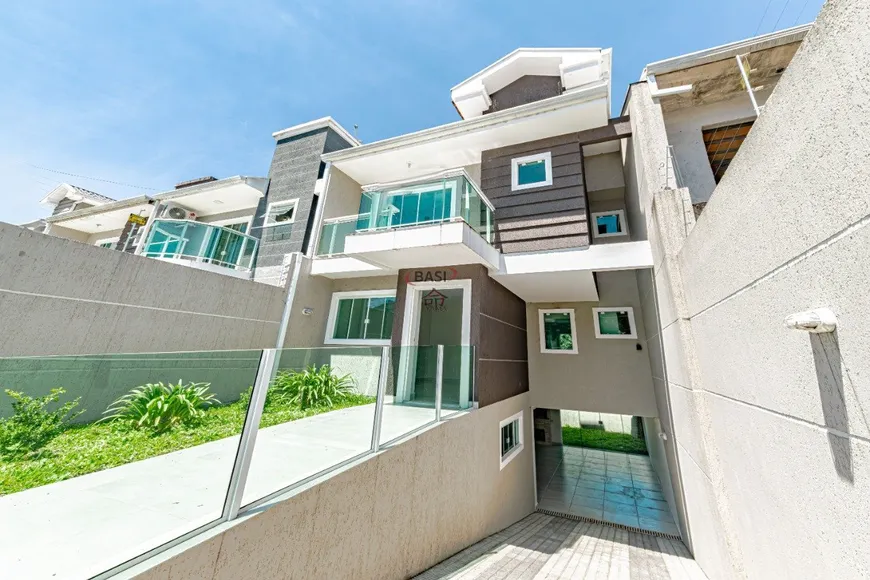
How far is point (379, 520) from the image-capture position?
354 cm

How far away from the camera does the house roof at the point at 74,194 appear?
16375mm

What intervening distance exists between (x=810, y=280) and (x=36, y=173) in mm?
27660

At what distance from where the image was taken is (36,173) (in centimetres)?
1542

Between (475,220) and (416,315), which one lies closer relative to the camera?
(475,220)

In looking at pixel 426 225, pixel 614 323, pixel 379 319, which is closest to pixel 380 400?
pixel 426 225

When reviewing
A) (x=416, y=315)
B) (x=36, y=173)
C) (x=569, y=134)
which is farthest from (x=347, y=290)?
(x=36, y=173)

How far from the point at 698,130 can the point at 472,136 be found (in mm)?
5810

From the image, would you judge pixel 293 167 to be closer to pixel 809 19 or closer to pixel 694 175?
pixel 694 175

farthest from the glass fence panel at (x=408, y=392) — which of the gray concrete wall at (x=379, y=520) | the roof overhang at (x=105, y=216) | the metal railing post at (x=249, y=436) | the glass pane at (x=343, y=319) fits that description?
the roof overhang at (x=105, y=216)

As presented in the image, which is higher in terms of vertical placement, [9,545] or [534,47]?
[534,47]

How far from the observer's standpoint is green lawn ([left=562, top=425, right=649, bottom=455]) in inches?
592

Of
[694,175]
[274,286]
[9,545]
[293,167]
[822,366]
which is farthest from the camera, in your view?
[293,167]

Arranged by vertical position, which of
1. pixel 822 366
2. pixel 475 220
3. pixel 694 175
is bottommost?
pixel 822 366

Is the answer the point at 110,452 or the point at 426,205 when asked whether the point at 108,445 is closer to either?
the point at 110,452
